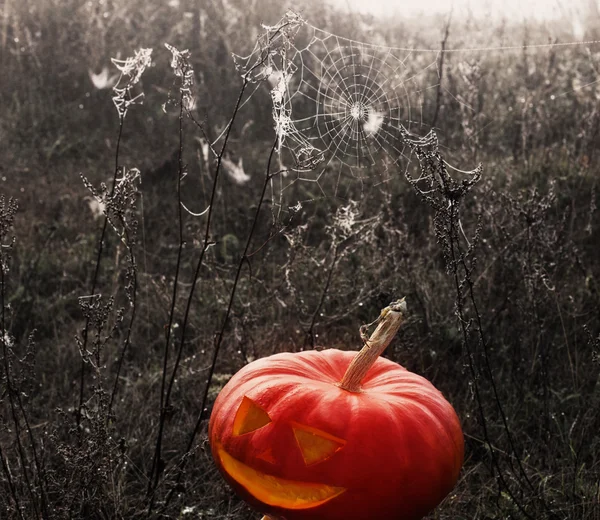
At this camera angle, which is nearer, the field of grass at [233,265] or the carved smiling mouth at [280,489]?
the carved smiling mouth at [280,489]

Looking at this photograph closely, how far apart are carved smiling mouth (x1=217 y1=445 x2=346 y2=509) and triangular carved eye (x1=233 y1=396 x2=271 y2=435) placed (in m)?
0.10

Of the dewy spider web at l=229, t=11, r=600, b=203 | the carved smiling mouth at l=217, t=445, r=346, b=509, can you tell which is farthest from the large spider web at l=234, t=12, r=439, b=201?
the carved smiling mouth at l=217, t=445, r=346, b=509

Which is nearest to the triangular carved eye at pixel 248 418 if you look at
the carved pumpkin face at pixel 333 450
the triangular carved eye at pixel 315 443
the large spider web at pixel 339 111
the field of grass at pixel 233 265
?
the carved pumpkin face at pixel 333 450

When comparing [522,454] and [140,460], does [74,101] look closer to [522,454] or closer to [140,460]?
[140,460]

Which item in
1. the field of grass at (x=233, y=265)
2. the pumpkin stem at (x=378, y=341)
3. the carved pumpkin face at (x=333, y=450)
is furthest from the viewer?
the field of grass at (x=233, y=265)

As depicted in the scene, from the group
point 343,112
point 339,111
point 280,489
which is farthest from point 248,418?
point 339,111

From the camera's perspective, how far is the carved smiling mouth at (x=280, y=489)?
6.02 ft

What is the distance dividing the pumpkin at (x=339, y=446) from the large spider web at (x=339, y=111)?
2.14 feet

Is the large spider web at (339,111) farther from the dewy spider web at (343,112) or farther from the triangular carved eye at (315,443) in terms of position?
the triangular carved eye at (315,443)

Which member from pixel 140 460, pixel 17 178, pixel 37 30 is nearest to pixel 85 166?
pixel 17 178

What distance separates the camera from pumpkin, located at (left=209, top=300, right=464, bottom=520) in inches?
71.1

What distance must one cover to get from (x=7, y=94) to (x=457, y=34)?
5.26 meters

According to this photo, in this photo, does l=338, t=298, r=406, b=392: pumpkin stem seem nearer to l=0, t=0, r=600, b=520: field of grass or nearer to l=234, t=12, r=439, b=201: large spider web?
l=0, t=0, r=600, b=520: field of grass

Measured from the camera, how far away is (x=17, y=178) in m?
5.25
